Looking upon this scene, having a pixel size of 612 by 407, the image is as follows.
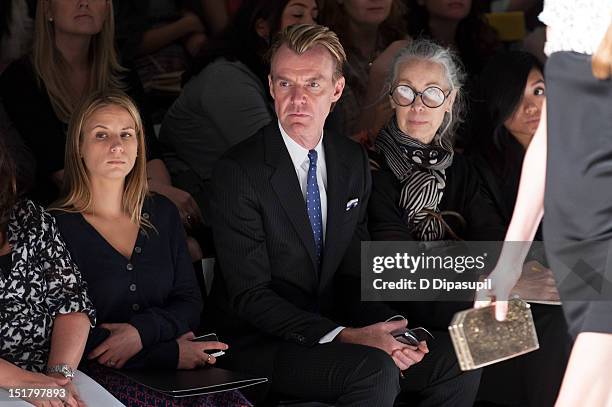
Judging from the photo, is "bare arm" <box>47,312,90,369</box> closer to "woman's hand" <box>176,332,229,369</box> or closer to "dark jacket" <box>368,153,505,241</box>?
"woman's hand" <box>176,332,229,369</box>

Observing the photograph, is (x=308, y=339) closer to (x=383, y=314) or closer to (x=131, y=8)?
(x=383, y=314)

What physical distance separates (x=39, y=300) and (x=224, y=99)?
1.35 m

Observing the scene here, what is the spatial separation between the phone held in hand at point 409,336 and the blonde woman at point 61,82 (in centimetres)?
89

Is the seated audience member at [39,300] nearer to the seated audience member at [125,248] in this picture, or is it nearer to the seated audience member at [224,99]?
the seated audience member at [125,248]

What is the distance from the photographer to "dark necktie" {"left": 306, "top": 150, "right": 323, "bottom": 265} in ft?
12.2

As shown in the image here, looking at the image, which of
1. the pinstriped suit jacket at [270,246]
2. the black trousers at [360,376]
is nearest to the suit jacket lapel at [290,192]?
the pinstriped suit jacket at [270,246]

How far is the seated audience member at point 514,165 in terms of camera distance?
3959mm

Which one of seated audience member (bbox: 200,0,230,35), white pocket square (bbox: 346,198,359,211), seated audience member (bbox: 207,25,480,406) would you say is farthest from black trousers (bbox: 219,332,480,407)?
seated audience member (bbox: 200,0,230,35)

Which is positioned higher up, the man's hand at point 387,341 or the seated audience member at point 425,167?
the seated audience member at point 425,167

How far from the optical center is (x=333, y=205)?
3713mm

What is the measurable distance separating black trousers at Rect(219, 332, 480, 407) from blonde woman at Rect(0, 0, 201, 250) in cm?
79

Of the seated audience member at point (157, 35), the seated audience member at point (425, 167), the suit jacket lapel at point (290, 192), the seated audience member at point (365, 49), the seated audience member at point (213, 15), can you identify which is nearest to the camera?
the suit jacket lapel at point (290, 192)

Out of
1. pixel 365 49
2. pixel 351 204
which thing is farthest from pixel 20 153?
pixel 365 49

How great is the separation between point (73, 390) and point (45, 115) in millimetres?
1173
